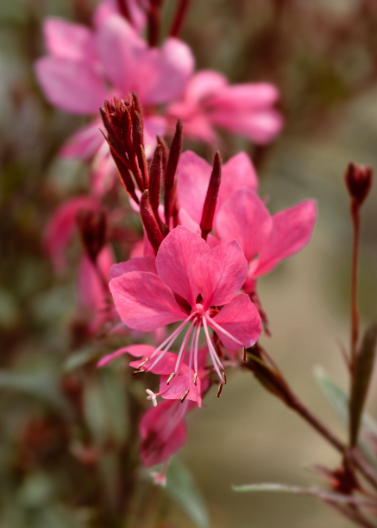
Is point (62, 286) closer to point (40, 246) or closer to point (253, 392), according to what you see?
point (40, 246)

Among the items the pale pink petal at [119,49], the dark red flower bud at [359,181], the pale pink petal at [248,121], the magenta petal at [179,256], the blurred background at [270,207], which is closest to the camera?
the magenta petal at [179,256]

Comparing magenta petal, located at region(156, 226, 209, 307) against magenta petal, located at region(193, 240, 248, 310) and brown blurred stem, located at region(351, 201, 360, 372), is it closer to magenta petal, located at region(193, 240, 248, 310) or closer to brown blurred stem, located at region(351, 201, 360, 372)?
magenta petal, located at region(193, 240, 248, 310)

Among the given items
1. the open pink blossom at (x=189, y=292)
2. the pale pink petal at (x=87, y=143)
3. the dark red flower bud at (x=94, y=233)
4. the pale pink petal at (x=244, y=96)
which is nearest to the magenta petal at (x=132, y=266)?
the open pink blossom at (x=189, y=292)

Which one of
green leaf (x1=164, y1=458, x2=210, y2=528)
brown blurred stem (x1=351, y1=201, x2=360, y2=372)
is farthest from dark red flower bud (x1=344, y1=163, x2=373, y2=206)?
green leaf (x1=164, y1=458, x2=210, y2=528)

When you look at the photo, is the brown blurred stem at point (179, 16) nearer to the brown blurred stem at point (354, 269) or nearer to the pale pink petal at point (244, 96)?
the pale pink petal at point (244, 96)

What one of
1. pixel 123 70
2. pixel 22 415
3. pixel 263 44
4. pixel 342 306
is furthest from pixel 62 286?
pixel 342 306
